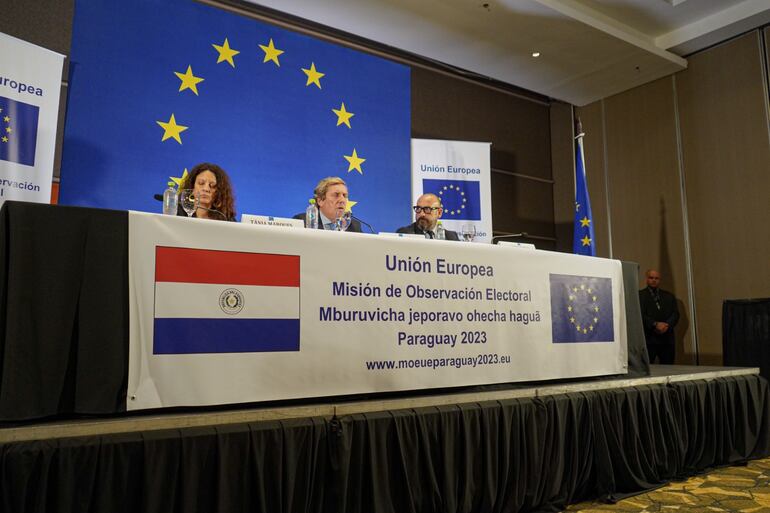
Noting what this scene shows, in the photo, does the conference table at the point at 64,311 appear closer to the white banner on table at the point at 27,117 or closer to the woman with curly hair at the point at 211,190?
the woman with curly hair at the point at 211,190

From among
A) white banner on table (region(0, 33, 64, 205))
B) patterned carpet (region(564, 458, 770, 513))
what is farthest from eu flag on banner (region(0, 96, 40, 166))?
patterned carpet (region(564, 458, 770, 513))

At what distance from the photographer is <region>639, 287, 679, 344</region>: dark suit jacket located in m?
Result: 5.16

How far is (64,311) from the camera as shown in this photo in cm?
140

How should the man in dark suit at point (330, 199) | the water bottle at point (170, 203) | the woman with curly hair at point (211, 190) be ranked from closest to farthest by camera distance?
the water bottle at point (170, 203) → the woman with curly hair at point (211, 190) → the man in dark suit at point (330, 199)

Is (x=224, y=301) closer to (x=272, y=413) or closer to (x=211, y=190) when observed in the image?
(x=272, y=413)

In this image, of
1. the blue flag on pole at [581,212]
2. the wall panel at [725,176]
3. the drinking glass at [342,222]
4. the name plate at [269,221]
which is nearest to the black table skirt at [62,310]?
the name plate at [269,221]

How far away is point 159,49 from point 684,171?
493 cm

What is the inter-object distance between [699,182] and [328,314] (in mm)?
5030

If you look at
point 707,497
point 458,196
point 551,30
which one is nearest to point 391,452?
point 707,497

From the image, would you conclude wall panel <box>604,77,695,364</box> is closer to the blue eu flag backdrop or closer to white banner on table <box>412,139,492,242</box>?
white banner on table <box>412,139,492,242</box>

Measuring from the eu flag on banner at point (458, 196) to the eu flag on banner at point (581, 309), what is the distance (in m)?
2.56

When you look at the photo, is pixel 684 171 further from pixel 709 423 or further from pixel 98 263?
pixel 98 263

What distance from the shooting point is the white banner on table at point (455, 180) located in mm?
5004

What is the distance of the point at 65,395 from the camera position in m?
1.40
